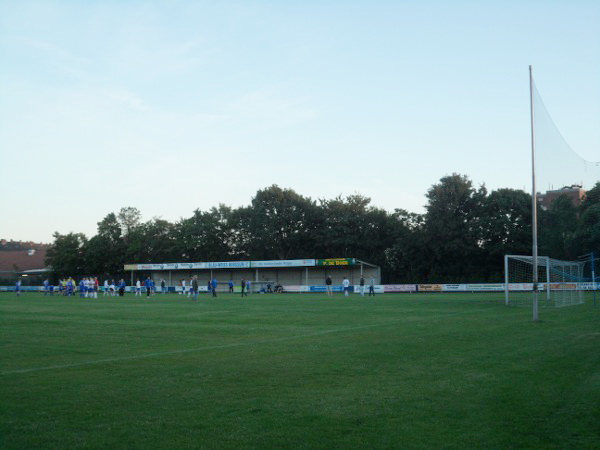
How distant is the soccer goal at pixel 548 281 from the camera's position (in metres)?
36.9

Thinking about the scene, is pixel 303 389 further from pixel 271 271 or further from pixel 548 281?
pixel 271 271

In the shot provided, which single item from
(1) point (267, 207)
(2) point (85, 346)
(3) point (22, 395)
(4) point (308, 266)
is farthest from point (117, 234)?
(3) point (22, 395)

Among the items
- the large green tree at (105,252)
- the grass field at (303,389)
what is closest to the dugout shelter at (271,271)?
the large green tree at (105,252)

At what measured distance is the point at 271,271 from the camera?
259 feet

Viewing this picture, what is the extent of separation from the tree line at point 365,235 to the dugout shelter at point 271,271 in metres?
5.14

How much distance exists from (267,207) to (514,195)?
3691 cm

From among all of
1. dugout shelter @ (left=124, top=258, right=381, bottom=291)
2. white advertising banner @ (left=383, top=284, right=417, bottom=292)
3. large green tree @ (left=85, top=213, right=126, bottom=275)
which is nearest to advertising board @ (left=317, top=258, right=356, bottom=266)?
dugout shelter @ (left=124, top=258, right=381, bottom=291)

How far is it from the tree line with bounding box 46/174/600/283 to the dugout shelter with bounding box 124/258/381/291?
514 cm

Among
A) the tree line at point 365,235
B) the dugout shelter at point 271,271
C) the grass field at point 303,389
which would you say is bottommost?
the grass field at point 303,389

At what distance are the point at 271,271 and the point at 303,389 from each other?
229 feet

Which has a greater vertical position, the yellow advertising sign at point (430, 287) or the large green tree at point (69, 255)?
the large green tree at point (69, 255)

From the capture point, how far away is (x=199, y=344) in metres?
15.9

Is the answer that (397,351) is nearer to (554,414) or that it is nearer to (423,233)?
(554,414)

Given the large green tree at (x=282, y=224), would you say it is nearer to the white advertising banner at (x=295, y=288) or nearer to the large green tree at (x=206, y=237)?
the large green tree at (x=206, y=237)
